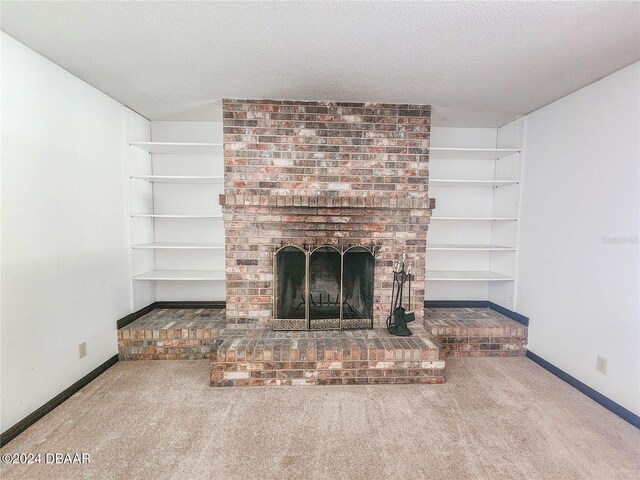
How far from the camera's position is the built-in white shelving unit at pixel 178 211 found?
3432 mm

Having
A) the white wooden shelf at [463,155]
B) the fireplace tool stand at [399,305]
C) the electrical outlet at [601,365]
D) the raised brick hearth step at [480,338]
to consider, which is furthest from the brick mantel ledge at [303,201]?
the electrical outlet at [601,365]

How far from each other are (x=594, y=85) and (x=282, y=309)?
3.16 m

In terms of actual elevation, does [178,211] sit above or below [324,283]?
above

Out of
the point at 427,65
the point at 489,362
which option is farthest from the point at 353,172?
the point at 489,362

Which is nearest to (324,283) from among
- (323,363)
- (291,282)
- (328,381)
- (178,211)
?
(291,282)

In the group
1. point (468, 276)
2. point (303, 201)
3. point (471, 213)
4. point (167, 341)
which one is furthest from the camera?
point (471, 213)

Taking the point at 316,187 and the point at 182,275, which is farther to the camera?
the point at 182,275

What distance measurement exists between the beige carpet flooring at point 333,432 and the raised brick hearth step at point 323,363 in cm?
8

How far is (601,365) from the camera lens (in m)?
2.36

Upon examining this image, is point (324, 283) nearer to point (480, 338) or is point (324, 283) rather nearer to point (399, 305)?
point (399, 305)

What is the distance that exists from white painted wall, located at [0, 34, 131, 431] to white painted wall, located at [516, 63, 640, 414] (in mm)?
3977

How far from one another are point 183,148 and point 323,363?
2.56 metres

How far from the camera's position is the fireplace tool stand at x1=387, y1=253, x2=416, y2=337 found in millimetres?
2922

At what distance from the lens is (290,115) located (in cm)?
293
